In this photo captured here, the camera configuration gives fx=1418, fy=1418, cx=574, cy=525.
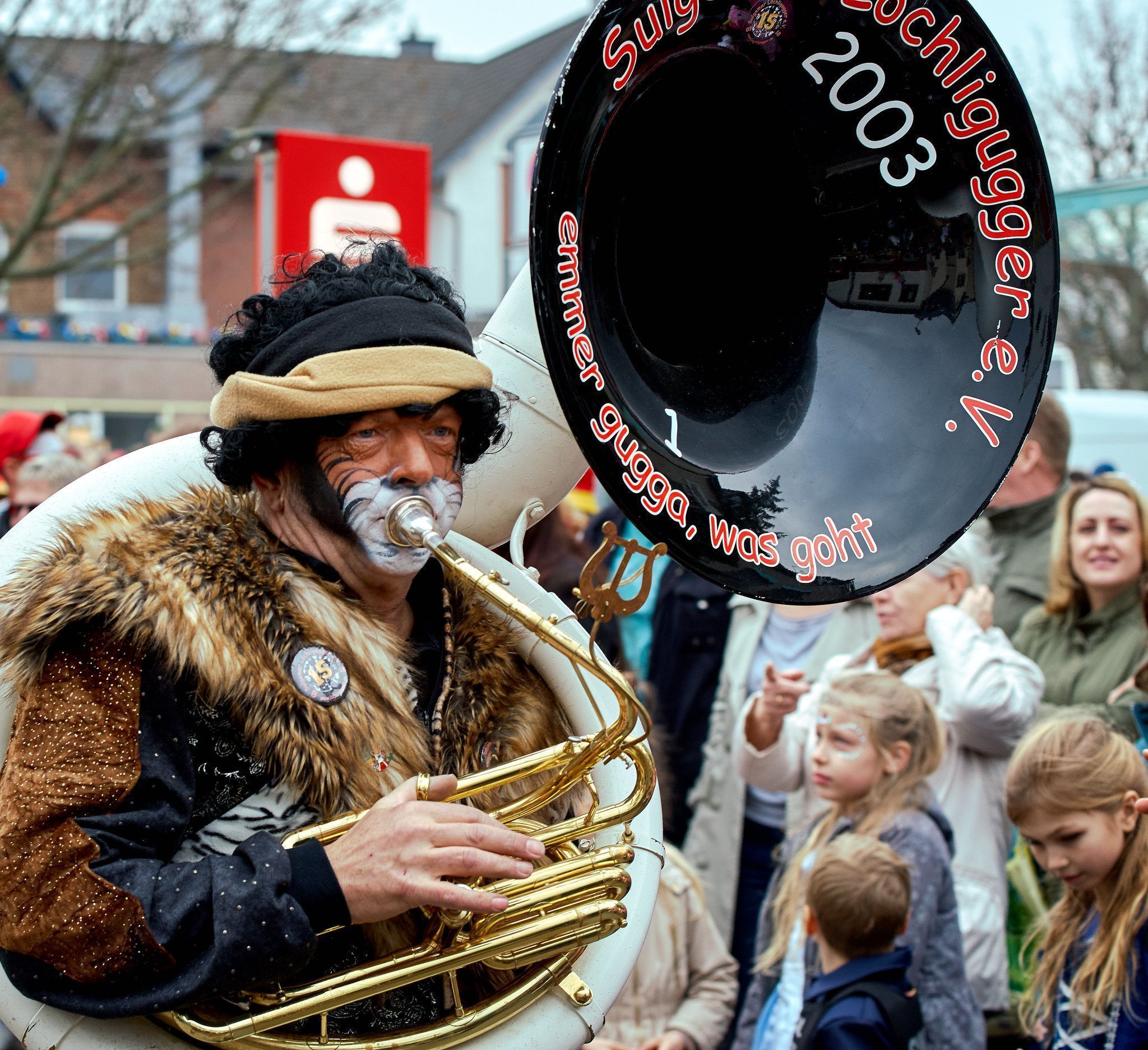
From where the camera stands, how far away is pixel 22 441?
5180mm

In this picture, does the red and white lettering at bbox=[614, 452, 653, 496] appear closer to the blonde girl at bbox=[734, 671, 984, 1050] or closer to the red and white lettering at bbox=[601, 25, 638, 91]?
the red and white lettering at bbox=[601, 25, 638, 91]

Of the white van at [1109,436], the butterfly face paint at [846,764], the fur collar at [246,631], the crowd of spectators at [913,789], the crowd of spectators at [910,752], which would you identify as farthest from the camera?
the white van at [1109,436]

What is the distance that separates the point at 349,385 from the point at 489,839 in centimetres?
59

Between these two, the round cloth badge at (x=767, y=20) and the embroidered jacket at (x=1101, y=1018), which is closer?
the round cloth badge at (x=767, y=20)

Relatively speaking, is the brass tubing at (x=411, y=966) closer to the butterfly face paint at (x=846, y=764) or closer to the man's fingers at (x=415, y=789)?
the man's fingers at (x=415, y=789)

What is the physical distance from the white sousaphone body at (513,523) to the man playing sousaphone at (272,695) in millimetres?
40

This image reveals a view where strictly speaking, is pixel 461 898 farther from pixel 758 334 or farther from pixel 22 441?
pixel 22 441

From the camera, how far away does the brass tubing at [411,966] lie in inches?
65.7

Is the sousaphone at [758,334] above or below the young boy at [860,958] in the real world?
above

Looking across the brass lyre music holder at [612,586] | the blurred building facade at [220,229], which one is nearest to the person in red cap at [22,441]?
the brass lyre music holder at [612,586]

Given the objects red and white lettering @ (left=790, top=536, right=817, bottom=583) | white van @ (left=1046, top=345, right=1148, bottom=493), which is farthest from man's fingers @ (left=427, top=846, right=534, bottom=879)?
white van @ (left=1046, top=345, right=1148, bottom=493)

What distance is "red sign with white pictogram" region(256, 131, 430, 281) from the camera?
21.1 ft

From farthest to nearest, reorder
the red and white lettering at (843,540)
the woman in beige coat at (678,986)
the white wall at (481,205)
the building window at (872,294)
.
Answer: the white wall at (481,205) → the woman in beige coat at (678,986) → the building window at (872,294) → the red and white lettering at (843,540)

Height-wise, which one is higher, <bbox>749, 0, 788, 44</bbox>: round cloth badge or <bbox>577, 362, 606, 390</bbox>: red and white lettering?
<bbox>749, 0, 788, 44</bbox>: round cloth badge
